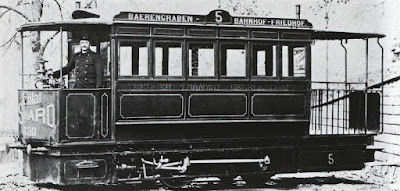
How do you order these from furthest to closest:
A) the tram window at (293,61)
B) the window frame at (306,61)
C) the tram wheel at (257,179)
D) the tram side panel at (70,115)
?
the tram wheel at (257,179)
the tram window at (293,61)
the window frame at (306,61)
the tram side panel at (70,115)

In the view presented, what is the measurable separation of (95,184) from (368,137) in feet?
16.2

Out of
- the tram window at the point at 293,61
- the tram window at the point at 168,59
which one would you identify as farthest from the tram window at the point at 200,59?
the tram window at the point at 293,61

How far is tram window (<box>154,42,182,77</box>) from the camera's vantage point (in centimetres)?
1029

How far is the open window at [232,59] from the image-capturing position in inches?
419

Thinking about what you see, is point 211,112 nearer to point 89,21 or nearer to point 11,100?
point 89,21

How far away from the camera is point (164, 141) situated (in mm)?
10227

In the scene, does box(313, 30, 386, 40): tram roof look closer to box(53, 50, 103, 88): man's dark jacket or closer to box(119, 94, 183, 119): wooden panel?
box(119, 94, 183, 119): wooden panel

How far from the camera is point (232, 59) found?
10.8 meters

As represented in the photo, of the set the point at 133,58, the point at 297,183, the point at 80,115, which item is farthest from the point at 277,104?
the point at 80,115

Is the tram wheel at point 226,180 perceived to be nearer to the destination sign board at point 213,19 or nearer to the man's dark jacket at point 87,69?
the destination sign board at point 213,19

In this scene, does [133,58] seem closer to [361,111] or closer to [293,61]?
[293,61]

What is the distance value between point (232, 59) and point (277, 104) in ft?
3.54

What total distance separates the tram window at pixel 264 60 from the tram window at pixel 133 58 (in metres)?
1.92

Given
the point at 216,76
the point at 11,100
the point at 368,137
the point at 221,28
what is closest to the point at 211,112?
the point at 216,76
